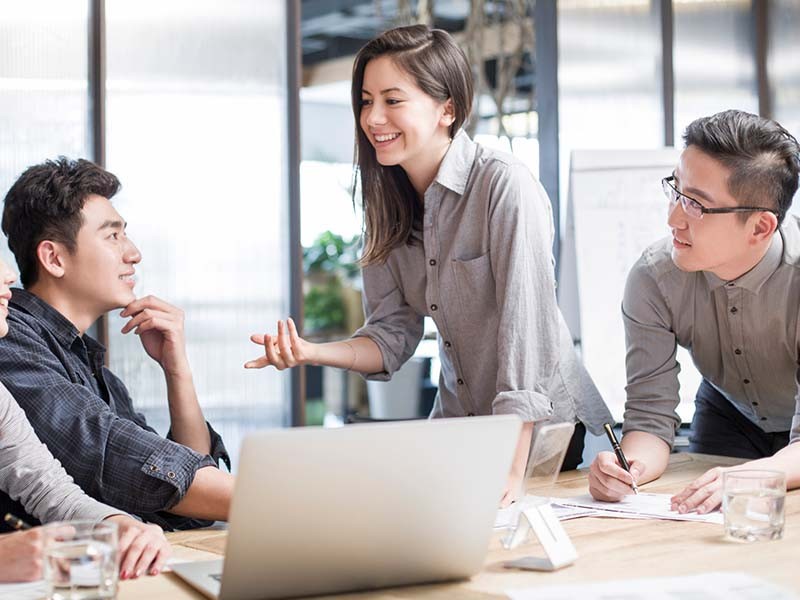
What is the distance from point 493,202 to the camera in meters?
2.27

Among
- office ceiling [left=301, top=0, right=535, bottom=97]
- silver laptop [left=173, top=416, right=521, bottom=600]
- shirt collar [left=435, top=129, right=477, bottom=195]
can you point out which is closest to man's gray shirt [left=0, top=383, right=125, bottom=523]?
silver laptop [left=173, top=416, right=521, bottom=600]

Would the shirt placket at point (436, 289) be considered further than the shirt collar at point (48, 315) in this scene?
Yes

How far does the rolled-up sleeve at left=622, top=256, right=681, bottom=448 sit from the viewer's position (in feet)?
7.66

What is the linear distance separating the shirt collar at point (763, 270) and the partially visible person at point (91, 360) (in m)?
1.18

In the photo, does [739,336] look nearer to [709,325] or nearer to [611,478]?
[709,325]

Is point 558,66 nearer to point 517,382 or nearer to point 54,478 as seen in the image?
point 517,382

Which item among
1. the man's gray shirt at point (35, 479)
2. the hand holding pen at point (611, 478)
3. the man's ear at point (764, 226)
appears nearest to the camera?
the man's gray shirt at point (35, 479)

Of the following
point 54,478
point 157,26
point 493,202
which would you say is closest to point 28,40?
point 157,26

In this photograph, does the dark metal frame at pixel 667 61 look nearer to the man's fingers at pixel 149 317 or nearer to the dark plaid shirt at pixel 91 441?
the man's fingers at pixel 149 317

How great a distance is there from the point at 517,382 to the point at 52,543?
1.12 meters

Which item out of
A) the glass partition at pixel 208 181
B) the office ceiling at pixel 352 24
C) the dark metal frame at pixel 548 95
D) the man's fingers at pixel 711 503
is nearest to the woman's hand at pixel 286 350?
the man's fingers at pixel 711 503

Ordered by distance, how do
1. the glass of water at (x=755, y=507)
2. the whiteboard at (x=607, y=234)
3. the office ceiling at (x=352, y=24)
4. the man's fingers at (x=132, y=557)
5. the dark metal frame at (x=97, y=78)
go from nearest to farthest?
the man's fingers at (x=132, y=557) → the glass of water at (x=755, y=507) → the dark metal frame at (x=97, y=78) → the whiteboard at (x=607, y=234) → the office ceiling at (x=352, y=24)

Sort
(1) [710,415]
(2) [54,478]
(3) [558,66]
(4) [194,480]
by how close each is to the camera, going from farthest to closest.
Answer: (3) [558,66] → (1) [710,415] → (4) [194,480] → (2) [54,478]

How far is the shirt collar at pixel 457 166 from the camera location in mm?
2350
